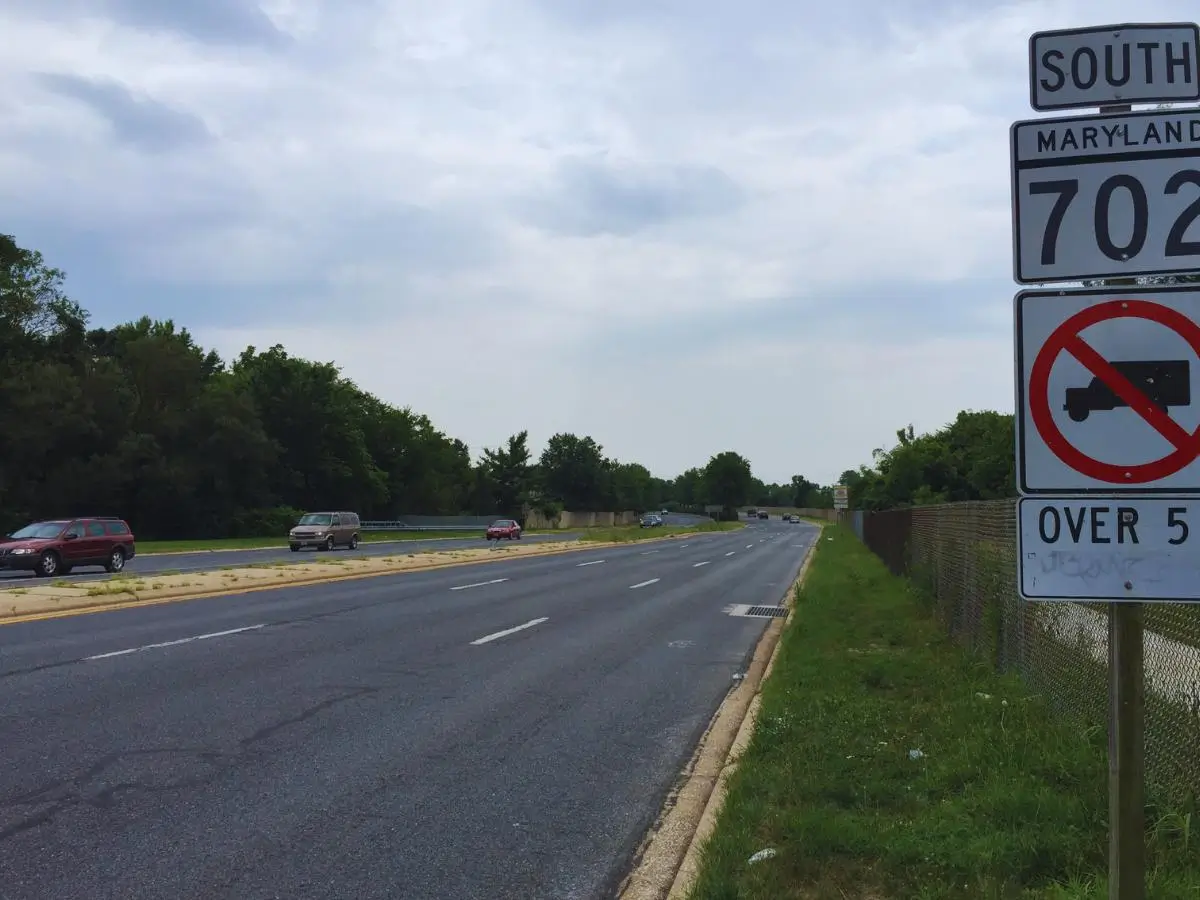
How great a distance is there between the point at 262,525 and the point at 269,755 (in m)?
65.3

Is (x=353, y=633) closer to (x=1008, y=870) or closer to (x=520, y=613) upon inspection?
(x=520, y=613)

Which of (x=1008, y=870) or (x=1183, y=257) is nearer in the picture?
(x=1183, y=257)

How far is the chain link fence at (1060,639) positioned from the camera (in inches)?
223

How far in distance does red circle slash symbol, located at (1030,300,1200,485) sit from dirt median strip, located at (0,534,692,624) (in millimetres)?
15490

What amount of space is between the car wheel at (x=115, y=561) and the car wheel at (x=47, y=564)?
5.55ft

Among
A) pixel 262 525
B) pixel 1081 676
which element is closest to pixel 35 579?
pixel 1081 676

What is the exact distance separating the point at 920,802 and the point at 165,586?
17.5 metres

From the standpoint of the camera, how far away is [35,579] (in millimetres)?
24859

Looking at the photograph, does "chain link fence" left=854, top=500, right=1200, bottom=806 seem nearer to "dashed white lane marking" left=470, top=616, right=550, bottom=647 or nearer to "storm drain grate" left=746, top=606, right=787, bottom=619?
"storm drain grate" left=746, top=606, right=787, bottom=619

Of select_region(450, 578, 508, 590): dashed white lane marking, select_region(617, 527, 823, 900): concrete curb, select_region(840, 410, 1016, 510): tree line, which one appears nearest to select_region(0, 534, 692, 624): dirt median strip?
select_region(450, 578, 508, 590): dashed white lane marking

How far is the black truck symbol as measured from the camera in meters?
3.07

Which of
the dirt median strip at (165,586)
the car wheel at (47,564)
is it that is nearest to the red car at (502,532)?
the dirt median strip at (165,586)

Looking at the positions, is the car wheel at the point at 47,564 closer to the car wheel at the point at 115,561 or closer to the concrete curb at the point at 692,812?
the car wheel at the point at 115,561

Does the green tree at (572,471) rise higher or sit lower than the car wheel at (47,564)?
higher
